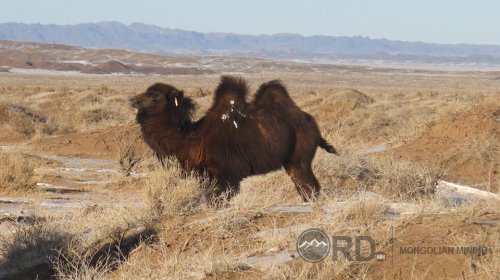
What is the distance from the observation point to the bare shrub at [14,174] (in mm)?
14422

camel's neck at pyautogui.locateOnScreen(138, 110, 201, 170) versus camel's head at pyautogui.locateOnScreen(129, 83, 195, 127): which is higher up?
camel's head at pyautogui.locateOnScreen(129, 83, 195, 127)

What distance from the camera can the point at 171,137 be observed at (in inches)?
412

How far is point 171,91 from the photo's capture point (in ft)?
35.5

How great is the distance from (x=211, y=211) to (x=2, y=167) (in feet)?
23.1

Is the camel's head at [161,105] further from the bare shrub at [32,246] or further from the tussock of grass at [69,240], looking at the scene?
the bare shrub at [32,246]

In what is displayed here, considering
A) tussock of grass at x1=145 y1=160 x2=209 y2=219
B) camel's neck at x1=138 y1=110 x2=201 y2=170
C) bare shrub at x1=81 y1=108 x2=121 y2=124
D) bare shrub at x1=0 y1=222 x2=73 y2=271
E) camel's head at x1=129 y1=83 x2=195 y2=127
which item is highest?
camel's head at x1=129 y1=83 x2=195 y2=127

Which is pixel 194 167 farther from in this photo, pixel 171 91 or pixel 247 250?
pixel 247 250
